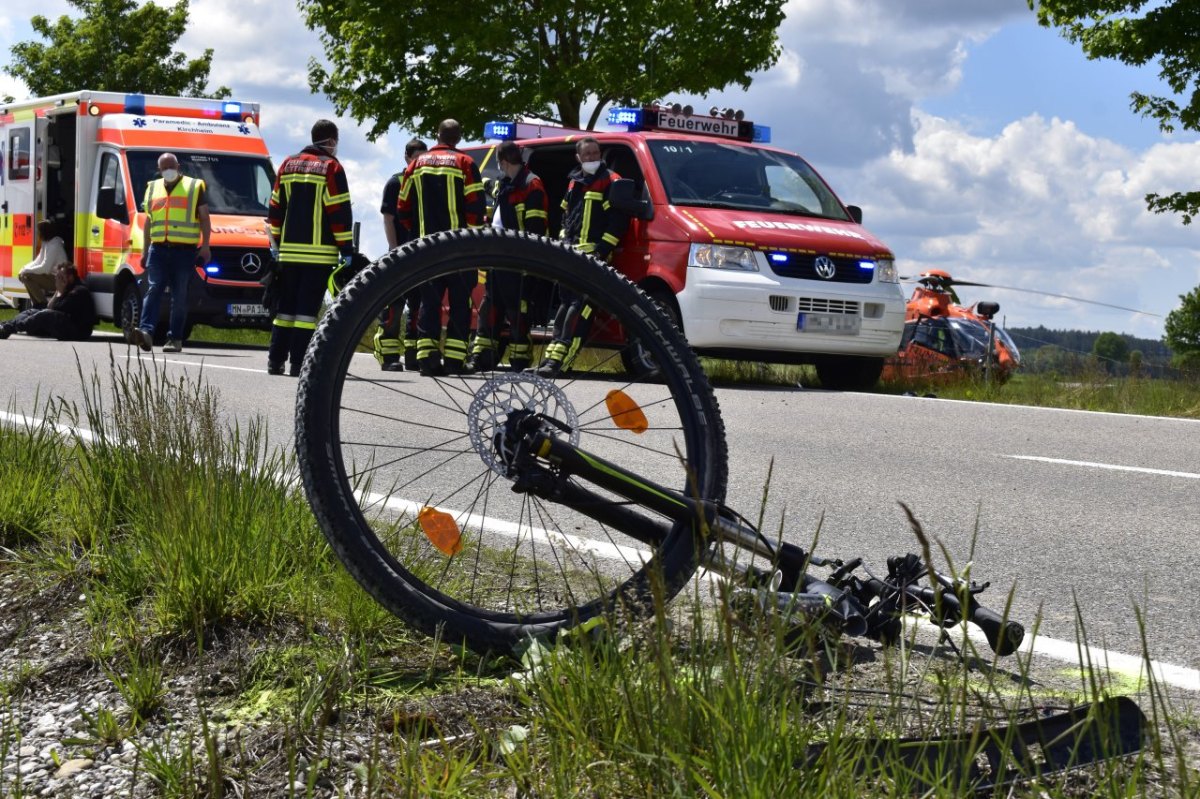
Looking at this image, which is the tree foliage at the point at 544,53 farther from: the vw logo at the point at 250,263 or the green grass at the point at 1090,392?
the green grass at the point at 1090,392

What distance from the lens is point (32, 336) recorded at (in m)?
19.3

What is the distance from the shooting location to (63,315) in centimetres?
1878

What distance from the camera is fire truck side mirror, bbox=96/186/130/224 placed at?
60.0ft

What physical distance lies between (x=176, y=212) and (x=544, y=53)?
1197 centimetres

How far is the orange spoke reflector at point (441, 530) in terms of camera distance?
10.7 feet

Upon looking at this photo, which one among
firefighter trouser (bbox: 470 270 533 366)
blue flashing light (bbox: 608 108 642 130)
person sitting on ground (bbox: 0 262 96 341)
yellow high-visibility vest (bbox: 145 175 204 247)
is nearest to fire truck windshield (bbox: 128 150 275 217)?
person sitting on ground (bbox: 0 262 96 341)

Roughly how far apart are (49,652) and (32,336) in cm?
1711

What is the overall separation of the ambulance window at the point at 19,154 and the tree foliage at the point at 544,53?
7.49 metres

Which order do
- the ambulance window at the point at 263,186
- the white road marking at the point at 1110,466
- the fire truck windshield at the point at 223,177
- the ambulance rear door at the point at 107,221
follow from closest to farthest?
the white road marking at the point at 1110,466 < the ambulance rear door at the point at 107,221 < the fire truck windshield at the point at 223,177 < the ambulance window at the point at 263,186

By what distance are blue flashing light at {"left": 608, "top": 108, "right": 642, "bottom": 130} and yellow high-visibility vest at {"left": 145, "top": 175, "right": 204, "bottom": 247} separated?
4479 millimetres

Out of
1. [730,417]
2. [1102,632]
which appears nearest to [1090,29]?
[730,417]

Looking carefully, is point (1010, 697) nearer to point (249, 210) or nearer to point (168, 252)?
point (168, 252)

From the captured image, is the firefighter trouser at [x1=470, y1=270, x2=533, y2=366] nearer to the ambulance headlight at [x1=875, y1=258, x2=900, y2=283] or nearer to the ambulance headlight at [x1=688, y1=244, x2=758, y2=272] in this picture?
the ambulance headlight at [x1=688, y1=244, x2=758, y2=272]

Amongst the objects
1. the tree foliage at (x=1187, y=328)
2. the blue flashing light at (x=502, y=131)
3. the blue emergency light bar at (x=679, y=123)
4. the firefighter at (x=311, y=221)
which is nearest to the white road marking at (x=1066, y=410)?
the blue emergency light bar at (x=679, y=123)
